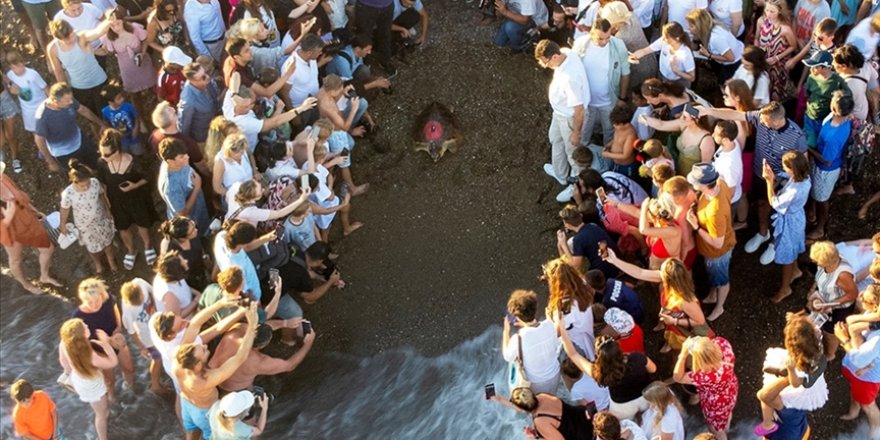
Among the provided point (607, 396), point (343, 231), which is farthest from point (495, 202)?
point (607, 396)

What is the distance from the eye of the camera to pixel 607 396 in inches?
285

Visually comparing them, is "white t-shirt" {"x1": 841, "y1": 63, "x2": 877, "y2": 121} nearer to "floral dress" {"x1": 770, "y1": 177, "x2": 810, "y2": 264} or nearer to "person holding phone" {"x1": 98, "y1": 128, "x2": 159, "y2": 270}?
"floral dress" {"x1": 770, "y1": 177, "x2": 810, "y2": 264}

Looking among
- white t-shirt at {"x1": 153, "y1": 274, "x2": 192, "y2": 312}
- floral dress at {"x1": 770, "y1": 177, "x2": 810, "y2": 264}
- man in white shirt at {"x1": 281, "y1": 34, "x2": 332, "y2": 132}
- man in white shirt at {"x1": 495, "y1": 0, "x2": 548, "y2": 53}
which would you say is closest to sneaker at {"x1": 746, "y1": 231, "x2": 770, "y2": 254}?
floral dress at {"x1": 770, "y1": 177, "x2": 810, "y2": 264}

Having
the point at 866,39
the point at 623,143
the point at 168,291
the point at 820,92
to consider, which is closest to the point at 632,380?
the point at 623,143

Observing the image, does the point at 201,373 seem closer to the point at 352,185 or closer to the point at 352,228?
the point at 352,228

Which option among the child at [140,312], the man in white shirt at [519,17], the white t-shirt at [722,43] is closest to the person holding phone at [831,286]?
the white t-shirt at [722,43]

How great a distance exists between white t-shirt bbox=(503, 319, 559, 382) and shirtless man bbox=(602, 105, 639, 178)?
7.48 ft

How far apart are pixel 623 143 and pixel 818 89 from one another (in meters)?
1.75

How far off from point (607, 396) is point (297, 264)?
2991 mm

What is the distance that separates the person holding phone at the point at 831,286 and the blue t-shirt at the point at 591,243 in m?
1.66

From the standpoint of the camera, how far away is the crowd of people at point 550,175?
7086 mm

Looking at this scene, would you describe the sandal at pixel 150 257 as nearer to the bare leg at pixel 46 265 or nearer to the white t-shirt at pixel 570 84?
the bare leg at pixel 46 265

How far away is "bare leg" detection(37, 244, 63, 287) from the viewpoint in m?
9.48

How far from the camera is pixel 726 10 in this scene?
9.11 meters
